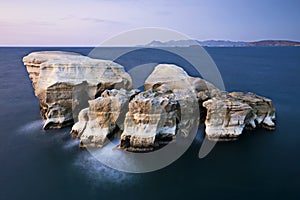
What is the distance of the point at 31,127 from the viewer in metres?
30.3

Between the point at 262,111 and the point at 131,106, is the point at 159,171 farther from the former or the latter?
the point at 262,111

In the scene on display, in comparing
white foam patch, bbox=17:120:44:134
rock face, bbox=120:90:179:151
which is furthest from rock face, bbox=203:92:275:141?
white foam patch, bbox=17:120:44:134

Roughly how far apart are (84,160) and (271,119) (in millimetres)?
21601

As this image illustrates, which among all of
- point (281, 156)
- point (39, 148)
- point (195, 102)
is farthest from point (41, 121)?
point (281, 156)

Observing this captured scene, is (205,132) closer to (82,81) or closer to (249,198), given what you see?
Result: (249,198)

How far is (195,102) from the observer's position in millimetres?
27469

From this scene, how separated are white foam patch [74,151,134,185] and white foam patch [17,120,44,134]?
9633mm

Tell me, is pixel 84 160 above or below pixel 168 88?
below

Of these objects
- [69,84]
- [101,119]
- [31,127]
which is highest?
[69,84]

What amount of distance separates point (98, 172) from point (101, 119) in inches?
235

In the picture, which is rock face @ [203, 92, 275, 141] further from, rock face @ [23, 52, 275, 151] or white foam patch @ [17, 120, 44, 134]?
white foam patch @ [17, 120, 44, 134]

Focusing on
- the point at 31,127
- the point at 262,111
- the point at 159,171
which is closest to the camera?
the point at 159,171

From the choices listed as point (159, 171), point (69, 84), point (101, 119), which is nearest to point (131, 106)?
point (101, 119)

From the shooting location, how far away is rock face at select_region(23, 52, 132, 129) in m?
29.0
